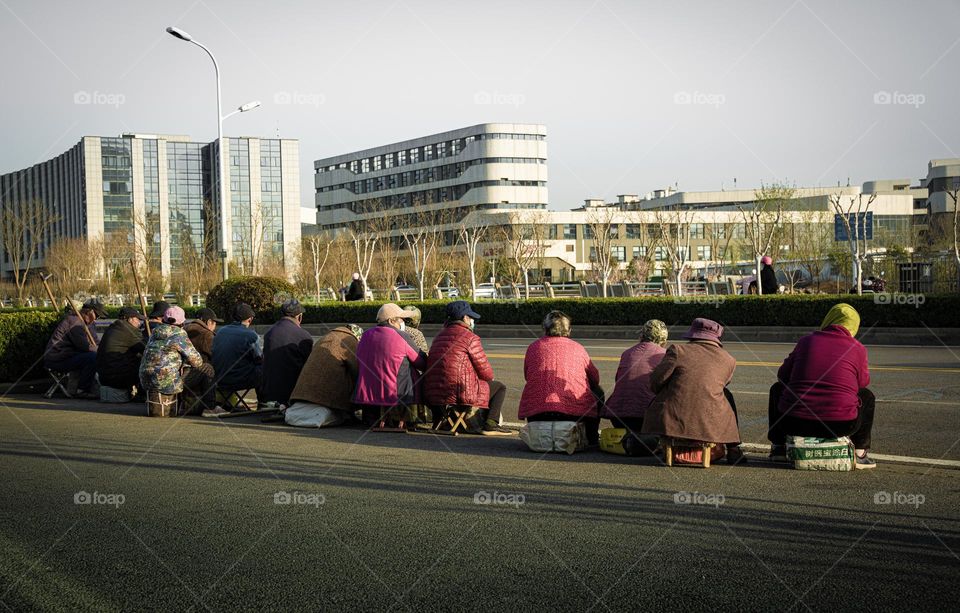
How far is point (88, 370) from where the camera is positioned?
14.4 meters

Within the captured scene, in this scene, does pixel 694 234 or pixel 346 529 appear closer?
pixel 346 529

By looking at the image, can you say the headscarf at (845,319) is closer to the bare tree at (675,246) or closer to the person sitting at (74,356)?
the person sitting at (74,356)

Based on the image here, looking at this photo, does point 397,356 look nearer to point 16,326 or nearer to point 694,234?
point 16,326

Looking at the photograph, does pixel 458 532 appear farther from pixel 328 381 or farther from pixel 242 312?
pixel 242 312

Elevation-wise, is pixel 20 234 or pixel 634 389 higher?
pixel 20 234

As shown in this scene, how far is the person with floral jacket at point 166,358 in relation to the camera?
11.7 metres

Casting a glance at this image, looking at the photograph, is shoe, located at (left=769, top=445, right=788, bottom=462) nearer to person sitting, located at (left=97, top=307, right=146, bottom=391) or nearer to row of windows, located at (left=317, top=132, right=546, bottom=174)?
person sitting, located at (left=97, top=307, right=146, bottom=391)

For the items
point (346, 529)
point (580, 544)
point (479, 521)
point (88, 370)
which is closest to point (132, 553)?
point (346, 529)

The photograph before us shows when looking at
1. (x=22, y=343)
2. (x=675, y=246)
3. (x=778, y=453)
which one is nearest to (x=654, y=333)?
(x=778, y=453)

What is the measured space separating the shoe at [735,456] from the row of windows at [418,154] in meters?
104

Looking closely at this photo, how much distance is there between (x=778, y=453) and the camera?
26.8 feet

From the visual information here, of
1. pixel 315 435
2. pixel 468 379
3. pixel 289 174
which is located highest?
pixel 289 174

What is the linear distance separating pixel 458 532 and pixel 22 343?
11.7 meters

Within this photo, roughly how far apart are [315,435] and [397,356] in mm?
1274
